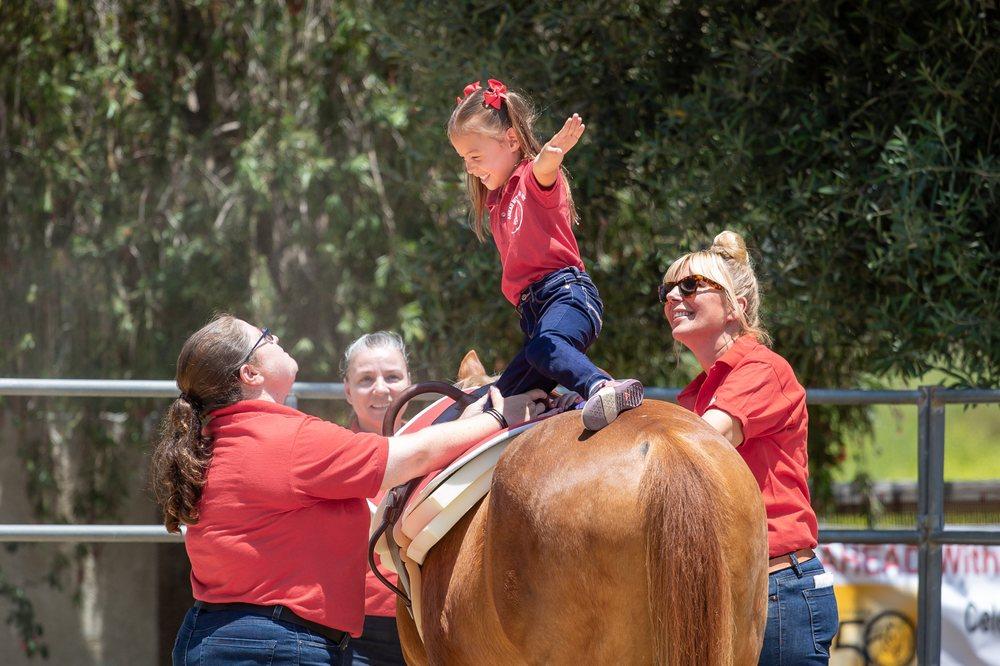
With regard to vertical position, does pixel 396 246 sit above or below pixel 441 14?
below

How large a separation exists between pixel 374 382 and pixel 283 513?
1141 millimetres

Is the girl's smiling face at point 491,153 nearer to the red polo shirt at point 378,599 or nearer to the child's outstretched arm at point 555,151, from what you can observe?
the child's outstretched arm at point 555,151

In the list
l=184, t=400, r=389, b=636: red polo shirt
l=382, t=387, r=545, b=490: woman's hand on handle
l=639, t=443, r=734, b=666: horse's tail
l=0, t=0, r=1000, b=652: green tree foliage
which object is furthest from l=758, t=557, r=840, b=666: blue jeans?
l=0, t=0, r=1000, b=652: green tree foliage

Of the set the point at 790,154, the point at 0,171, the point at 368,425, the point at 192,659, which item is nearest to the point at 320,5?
the point at 0,171

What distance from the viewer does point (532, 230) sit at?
307cm

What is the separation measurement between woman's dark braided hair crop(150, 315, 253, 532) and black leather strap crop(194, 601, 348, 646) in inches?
9.4

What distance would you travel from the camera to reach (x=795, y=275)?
5.46 metres

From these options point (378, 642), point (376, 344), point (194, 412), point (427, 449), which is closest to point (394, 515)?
point (427, 449)

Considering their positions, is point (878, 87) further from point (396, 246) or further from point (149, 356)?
point (149, 356)

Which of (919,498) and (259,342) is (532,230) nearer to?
(259,342)

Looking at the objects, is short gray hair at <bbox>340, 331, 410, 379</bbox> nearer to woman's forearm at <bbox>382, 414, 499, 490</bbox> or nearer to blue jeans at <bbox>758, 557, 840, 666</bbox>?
woman's forearm at <bbox>382, 414, 499, 490</bbox>

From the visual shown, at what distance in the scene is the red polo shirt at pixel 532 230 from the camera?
305 centimetres

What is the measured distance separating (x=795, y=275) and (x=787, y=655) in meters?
2.91

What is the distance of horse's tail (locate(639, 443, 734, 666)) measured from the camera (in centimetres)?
214
